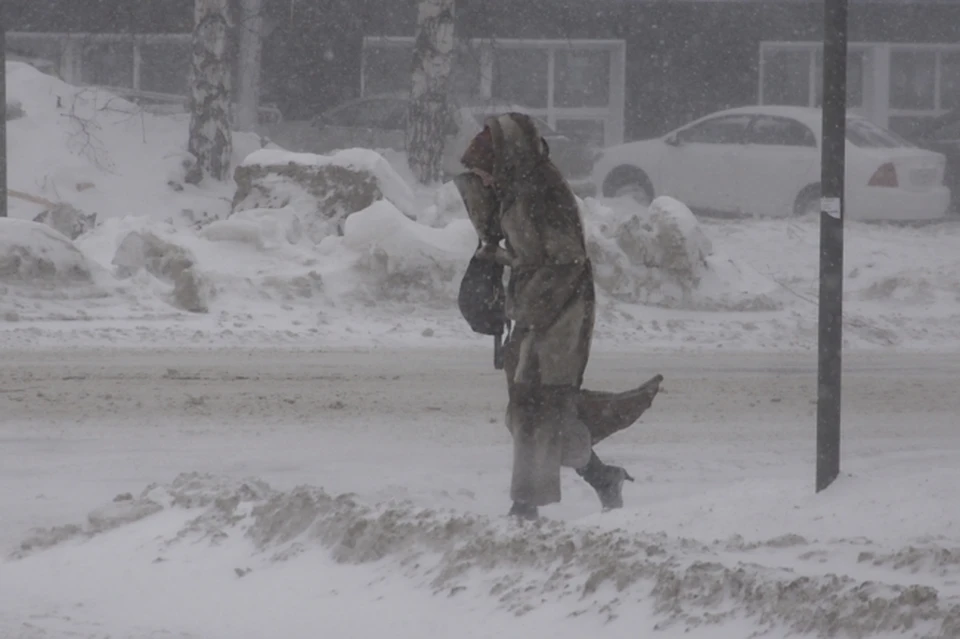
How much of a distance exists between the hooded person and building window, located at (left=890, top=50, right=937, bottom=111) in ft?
74.4

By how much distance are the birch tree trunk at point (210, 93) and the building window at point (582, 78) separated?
9.06 meters

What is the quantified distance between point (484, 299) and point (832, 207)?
51.2 inches

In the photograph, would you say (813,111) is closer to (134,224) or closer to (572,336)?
(134,224)

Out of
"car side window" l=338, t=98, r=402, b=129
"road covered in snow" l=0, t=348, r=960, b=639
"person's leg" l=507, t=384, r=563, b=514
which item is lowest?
"road covered in snow" l=0, t=348, r=960, b=639

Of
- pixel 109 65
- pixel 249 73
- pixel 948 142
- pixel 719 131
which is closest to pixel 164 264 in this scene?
pixel 719 131

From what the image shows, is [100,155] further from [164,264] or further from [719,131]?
[719,131]

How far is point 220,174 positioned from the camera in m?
18.9

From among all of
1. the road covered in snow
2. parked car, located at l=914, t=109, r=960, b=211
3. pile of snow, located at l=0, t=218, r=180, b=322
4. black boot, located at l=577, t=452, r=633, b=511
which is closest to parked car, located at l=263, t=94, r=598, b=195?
parked car, located at l=914, t=109, r=960, b=211

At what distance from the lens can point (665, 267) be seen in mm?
13469

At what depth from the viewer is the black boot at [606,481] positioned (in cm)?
566

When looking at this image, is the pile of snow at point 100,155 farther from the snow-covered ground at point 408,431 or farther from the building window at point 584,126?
the building window at point 584,126

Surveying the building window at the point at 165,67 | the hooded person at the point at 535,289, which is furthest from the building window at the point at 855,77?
the hooded person at the point at 535,289

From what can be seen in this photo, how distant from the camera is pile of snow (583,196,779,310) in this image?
13211 millimetres

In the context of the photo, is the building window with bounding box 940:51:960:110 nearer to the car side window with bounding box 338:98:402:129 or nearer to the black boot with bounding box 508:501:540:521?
the car side window with bounding box 338:98:402:129
